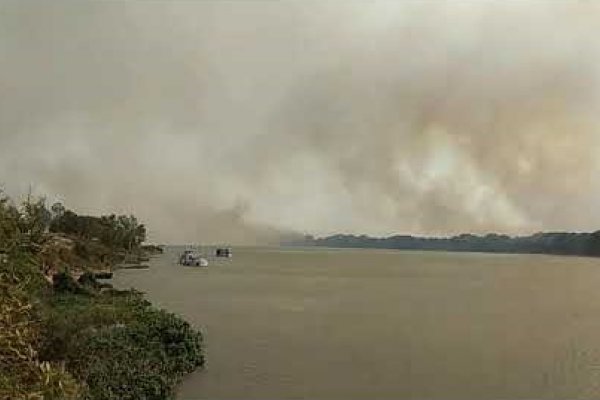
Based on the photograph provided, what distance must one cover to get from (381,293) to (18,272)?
44256 millimetres

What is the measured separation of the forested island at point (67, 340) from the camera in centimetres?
812

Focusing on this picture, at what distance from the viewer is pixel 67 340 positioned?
16031 mm

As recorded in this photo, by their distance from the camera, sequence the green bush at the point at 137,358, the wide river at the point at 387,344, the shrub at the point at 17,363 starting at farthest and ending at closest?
the wide river at the point at 387,344 → the green bush at the point at 137,358 → the shrub at the point at 17,363

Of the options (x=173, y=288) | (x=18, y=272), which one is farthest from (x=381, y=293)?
(x=18, y=272)

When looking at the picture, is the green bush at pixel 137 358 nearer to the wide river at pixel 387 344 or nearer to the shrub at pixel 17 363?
the wide river at pixel 387 344

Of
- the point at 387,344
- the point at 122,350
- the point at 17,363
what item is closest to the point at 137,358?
the point at 122,350

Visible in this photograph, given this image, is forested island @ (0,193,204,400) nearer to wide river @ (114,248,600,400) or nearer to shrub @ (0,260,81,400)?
shrub @ (0,260,81,400)

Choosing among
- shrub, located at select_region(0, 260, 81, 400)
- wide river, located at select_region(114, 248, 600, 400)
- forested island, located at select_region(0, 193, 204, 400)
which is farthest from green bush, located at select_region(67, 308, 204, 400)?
shrub, located at select_region(0, 260, 81, 400)

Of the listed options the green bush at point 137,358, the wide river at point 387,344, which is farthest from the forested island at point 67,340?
the wide river at point 387,344

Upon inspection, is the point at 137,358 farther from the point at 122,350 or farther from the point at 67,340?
the point at 67,340

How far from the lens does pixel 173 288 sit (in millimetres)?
51062

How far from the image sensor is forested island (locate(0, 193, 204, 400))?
8.12 meters

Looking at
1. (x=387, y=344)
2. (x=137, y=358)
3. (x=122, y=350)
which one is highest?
(x=122, y=350)

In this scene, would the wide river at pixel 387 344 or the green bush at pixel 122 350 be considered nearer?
the green bush at pixel 122 350
